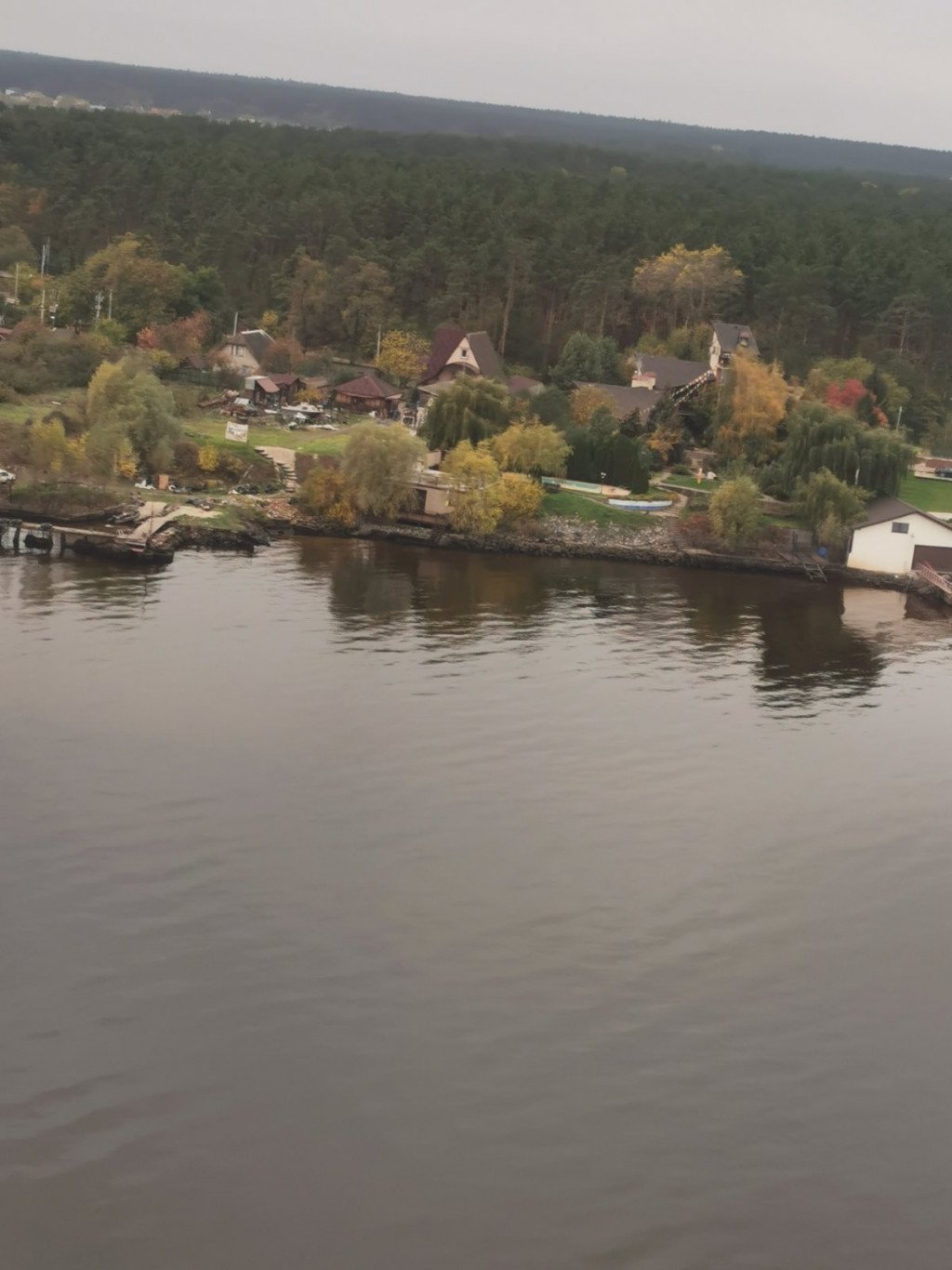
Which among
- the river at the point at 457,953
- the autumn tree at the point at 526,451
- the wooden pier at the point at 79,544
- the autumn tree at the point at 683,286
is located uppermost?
the autumn tree at the point at 683,286

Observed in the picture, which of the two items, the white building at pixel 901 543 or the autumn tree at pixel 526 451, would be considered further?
the autumn tree at pixel 526 451

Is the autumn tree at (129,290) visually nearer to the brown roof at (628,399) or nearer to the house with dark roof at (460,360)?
the house with dark roof at (460,360)

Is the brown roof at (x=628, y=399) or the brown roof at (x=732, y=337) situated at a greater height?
the brown roof at (x=732, y=337)

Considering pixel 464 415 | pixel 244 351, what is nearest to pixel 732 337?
pixel 464 415

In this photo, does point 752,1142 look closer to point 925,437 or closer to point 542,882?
point 542,882

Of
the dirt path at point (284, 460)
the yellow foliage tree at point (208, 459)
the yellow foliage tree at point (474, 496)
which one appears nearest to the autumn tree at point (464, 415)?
the yellow foliage tree at point (474, 496)

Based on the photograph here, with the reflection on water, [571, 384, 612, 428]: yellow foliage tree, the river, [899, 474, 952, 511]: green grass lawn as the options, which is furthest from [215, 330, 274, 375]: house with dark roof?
the river

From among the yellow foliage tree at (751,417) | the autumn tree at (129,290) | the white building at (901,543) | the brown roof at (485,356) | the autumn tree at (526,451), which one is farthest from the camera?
the autumn tree at (129,290)
